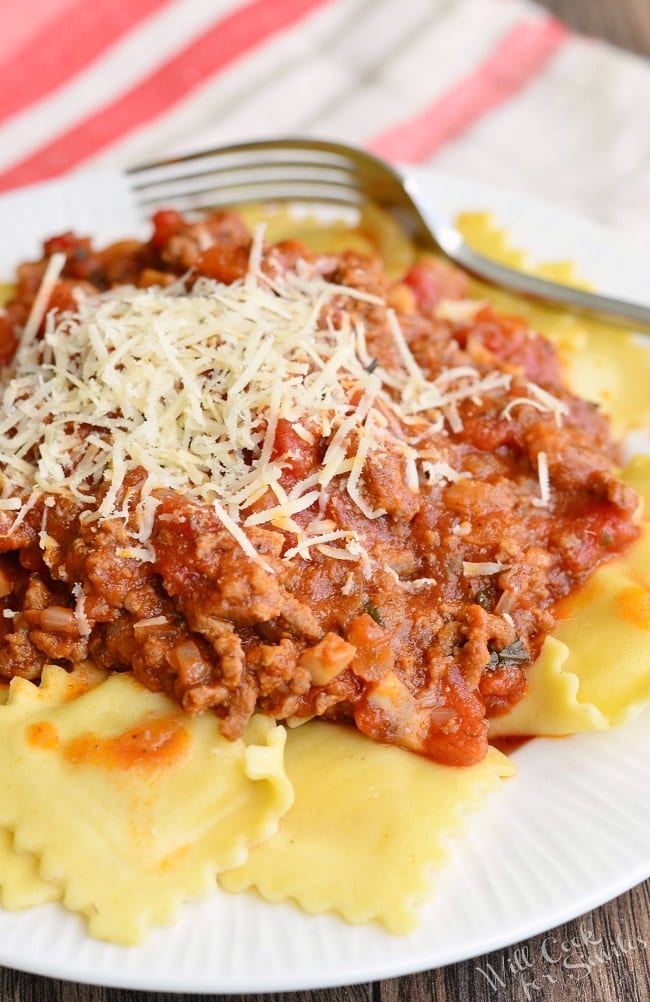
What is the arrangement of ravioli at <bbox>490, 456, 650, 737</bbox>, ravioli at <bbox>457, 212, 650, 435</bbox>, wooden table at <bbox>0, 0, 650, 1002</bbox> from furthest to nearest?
1. ravioli at <bbox>457, 212, 650, 435</bbox>
2. ravioli at <bbox>490, 456, 650, 737</bbox>
3. wooden table at <bbox>0, 0, 650, 1002</bbox>

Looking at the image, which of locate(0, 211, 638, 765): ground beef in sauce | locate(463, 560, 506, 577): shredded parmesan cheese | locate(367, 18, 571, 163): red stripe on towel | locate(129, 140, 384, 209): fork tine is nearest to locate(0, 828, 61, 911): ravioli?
locate(0, 211, 638, 765): ground beef in sauce

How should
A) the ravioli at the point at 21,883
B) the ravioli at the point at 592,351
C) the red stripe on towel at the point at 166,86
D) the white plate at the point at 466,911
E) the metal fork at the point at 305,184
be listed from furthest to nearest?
the red stripe on towel at the point at 166,86
the metal fork at the point at 305,184
the ravioli at the point at 592,351
the ravioli at the point at 21,883
the white plate at the point at 466,911

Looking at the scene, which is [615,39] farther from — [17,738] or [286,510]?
[17,738]

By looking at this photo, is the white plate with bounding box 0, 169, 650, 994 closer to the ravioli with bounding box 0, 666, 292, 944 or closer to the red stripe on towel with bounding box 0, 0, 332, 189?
the ravioli with bounding box 0, 666, 292, 944

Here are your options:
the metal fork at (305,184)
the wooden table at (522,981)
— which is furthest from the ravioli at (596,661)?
the metal fork at (305,184)

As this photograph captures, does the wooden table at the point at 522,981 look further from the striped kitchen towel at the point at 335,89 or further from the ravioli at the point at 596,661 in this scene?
the striped kitchen towel at the point at 335,89

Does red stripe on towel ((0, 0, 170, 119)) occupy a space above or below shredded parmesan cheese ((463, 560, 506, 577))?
above

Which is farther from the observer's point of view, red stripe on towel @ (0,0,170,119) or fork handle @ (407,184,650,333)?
red stripe on towel @ (0,0,170,119)
